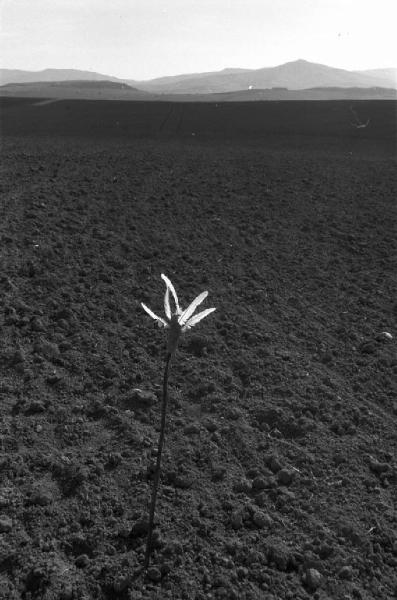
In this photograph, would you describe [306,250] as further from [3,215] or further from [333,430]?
[3,215]

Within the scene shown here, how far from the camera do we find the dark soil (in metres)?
2.74

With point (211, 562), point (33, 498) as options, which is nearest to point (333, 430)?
point (211, 562)

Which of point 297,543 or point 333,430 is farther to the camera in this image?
point 333,430

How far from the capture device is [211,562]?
2.74 meters

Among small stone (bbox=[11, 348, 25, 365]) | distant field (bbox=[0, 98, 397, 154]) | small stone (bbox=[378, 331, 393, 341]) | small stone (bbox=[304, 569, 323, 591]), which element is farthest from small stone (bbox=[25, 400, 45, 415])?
distant field (bbox=[0, 98, 397, 154])

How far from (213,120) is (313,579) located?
1805 cm

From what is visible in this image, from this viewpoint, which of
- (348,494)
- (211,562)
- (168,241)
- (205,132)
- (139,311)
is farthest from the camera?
(205,132)

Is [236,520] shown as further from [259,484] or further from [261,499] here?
[259,484]

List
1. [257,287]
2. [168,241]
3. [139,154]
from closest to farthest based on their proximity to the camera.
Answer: [257,287] < [168,241] < [139,154]

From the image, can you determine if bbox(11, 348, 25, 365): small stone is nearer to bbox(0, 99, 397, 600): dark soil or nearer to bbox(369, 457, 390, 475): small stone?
bbox(0, 99, 397, 600): dark soil

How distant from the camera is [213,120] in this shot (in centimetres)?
1881

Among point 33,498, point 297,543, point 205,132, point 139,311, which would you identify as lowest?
point 297,543

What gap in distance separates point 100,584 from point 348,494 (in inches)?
63.9

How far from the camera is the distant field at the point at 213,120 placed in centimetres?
1595
